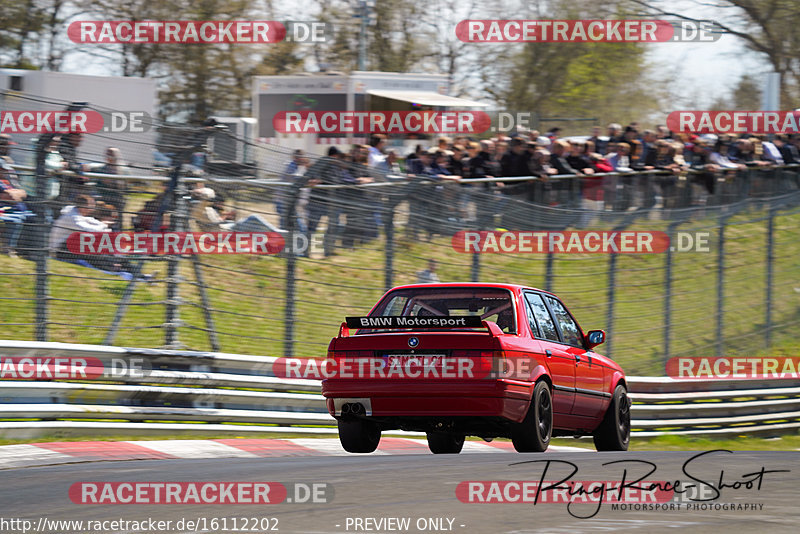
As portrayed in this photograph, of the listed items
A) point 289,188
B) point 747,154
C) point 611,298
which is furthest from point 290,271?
point 747,154

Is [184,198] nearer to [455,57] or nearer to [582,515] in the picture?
[582,515]

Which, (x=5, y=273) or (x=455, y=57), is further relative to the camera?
(x=455, y=57)

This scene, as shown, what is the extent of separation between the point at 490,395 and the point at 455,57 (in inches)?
1166

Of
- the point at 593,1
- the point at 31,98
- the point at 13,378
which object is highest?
the point at 593,1

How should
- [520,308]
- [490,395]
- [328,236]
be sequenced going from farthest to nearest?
[328,236] → [520,308] → [490,395]

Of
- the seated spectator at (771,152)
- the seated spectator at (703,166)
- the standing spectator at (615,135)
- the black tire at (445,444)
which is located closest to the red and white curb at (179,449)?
the black tire at (445,444)

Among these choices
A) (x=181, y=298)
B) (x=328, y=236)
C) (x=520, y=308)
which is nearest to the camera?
(x=520, y=308)

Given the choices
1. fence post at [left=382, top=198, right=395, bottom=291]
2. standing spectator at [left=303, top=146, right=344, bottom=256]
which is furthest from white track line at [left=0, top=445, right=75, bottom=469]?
fence post at [left=382, top=198, right=395, bottom=291]

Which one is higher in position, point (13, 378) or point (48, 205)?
point (48, 205)

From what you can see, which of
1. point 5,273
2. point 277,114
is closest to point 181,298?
point 5,273

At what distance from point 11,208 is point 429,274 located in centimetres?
490

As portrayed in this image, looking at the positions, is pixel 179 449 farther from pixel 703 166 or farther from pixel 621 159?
pixel 703 166

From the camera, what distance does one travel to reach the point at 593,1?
37.3 meters

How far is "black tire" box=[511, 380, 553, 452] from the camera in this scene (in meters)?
8.91
